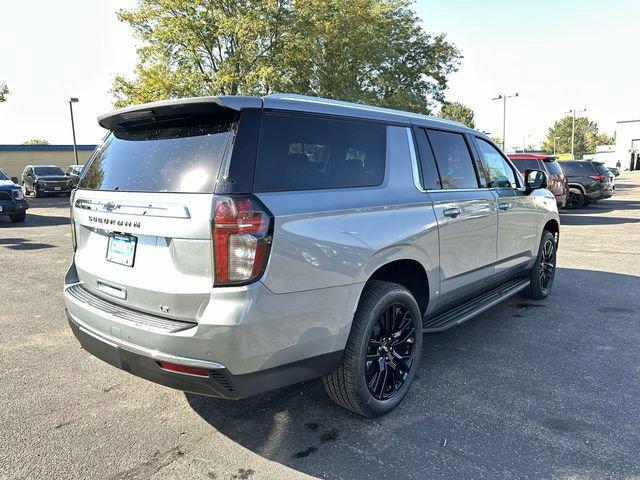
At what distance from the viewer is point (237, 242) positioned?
236 cm

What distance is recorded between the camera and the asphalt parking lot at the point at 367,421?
104 inches

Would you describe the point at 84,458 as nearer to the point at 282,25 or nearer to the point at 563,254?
the point at 563,254

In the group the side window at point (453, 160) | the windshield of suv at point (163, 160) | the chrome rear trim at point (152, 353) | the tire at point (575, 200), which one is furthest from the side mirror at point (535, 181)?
the tire at point (575, 200)

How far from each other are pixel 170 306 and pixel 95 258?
85 cm

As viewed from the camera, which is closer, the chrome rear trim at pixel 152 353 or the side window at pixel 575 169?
the chrome rear trim at pixel 152 353

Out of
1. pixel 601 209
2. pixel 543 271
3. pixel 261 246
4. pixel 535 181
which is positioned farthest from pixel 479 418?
pixel 601 209

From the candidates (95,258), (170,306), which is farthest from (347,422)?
(95,258)

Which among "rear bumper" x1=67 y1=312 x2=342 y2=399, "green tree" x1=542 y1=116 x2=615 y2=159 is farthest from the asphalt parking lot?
"green tree" x1=542 y1=116 x2=615 y2=159

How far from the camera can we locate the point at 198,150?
2.60 meters

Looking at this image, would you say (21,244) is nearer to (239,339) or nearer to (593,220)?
(239,339)

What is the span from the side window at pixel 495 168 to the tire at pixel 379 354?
195 centimetres

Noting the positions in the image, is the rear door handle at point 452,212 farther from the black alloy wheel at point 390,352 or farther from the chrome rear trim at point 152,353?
the chrome rear trim at point 152,353

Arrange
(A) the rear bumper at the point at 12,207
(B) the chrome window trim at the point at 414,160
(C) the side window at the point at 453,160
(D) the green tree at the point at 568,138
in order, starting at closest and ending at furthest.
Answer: (B) the chrome window trim at the point at 414,160 < (C) the side window at the point at 453,160 < (A) the rear bumper at the point at 12,207 < (D) the green tree at the point at 568,138

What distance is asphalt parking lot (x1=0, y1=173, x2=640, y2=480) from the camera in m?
2.65
